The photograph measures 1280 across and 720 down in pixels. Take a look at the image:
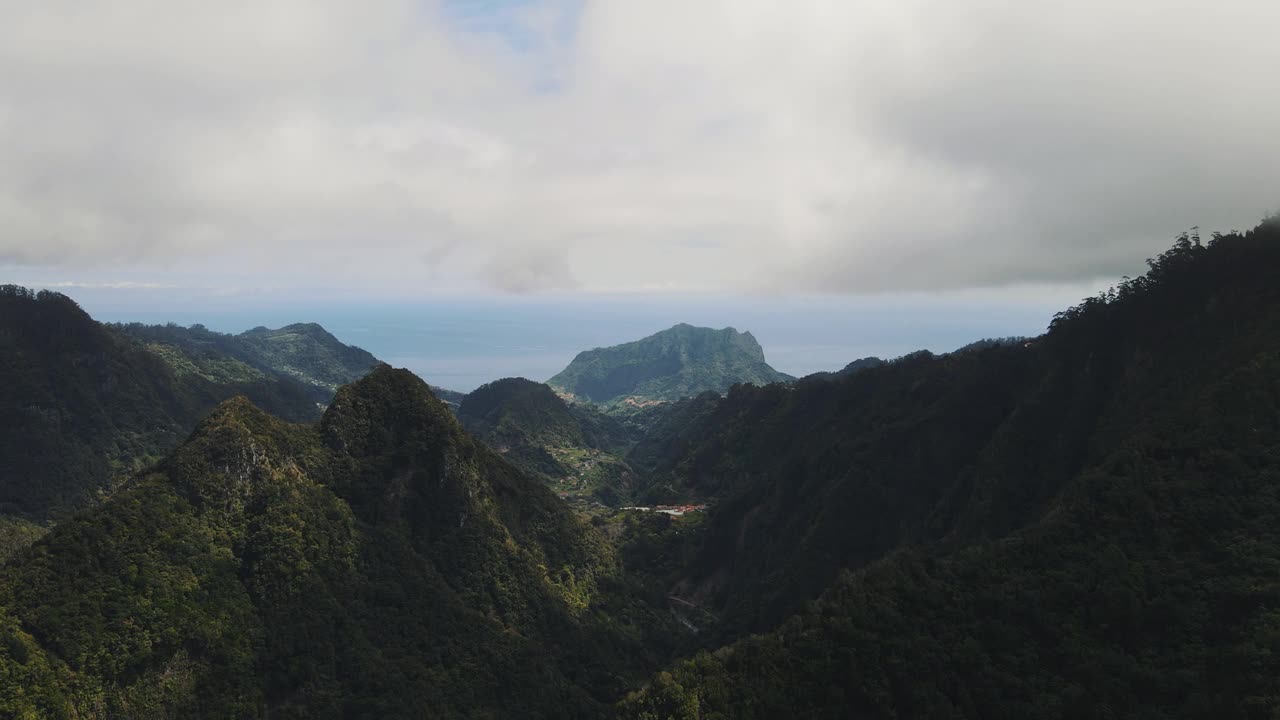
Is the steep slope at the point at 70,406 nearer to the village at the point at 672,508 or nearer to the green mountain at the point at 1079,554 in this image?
the village at the point at 672,508

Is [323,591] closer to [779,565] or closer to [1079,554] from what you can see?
[779,565]

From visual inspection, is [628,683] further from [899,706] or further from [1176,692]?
[1176,692]

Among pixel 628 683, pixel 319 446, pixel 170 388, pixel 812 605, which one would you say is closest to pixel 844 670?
pixel 812 605

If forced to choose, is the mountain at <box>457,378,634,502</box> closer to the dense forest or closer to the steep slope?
the dense forest

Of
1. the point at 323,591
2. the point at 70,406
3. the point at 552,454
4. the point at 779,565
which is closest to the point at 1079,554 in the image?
the point at 779,565

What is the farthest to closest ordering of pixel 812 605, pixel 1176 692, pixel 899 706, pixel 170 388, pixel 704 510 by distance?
pixel 170 388
pixel 704 510
pixel 812 605
pixel 899 706
pixel 1176 692

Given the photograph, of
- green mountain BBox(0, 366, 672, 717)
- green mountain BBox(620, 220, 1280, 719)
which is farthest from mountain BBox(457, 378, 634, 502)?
green mountain BBox(620, 220, 1280, 719)
